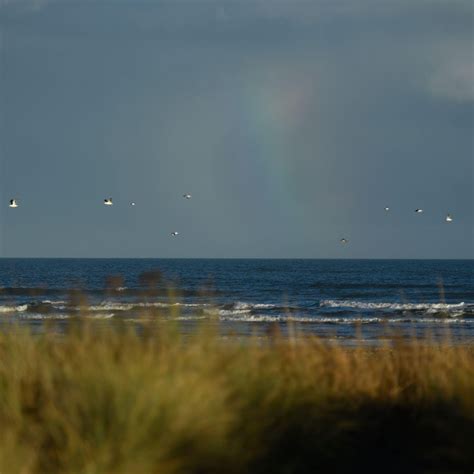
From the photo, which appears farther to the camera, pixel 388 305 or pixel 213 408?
pixel 388 305

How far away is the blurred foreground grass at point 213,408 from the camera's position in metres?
5.41

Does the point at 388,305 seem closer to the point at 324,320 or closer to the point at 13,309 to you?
the point at 324,320

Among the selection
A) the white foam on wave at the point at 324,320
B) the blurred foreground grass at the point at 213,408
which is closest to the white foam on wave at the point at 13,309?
the blurred foreground grass at the point at 213,408

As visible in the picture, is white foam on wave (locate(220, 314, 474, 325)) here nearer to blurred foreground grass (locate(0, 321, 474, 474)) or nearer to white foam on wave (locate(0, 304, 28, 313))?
white foam on wave (locate(0, 304, 28, 313))

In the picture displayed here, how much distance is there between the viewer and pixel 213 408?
5.77 m

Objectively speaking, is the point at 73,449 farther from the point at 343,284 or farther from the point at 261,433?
the point at 343,284

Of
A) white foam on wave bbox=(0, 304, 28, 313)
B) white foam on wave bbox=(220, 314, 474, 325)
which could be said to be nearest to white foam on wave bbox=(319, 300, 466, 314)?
Result: white foam on wave bbox=(220, 314, 474, 325)

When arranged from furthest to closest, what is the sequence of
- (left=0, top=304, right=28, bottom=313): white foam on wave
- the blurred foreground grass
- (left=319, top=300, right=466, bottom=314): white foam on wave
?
(left=319, top=300, right=466, bottom=314): white foam on wave
(left=0, top=304, right=28, bottom=313): white foam on wave
the blurred foreground grass

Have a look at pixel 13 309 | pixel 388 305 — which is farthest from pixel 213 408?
pixel 388 305

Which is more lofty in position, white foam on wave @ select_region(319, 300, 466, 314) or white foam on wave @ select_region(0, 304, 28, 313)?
white foam on wave @ select_region(0, 304, 28, 313)

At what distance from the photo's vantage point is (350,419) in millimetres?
6879

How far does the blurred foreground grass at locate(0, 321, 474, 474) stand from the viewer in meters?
5.41

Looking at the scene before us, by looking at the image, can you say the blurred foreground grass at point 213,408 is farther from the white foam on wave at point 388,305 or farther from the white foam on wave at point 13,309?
the white foam on wave at point 388,305

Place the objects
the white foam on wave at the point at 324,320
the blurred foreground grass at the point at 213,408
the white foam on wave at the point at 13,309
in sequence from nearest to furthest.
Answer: the blurred foreground grass at the point at 213,408
the white foam on wave at the point at 13,309
the white foam on wave at the point at 324,320
